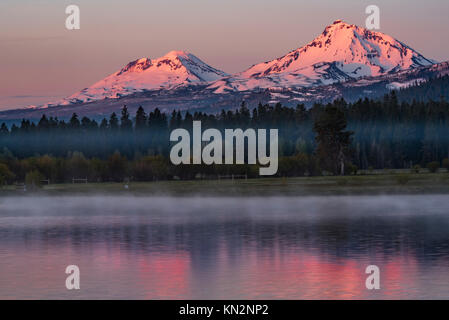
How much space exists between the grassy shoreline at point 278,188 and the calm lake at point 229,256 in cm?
5155

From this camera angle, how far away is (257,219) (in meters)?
70.0

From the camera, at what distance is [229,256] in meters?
42.8

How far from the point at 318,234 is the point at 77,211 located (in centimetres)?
3917

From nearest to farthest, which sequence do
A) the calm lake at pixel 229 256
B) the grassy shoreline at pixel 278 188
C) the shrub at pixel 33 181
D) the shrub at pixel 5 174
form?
the calm lake at pixel 229 256, the grassy shoreline at pixel 278 188, the shrub at pixel 33 181, the shrub at pixel 5 174

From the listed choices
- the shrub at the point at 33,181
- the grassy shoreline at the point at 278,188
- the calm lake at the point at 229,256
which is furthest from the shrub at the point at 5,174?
the calm lake at the point at 229,256

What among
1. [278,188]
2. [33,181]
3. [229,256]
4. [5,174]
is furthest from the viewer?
[5,174]

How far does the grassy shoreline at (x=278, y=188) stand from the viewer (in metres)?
126

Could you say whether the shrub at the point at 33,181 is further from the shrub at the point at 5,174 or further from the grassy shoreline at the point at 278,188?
the shrub at the point at 5,174

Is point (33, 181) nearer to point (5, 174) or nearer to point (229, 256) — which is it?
point (5, 174)

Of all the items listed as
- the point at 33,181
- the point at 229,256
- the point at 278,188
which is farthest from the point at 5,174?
the point at 229,256

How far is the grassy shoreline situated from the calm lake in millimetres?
51550

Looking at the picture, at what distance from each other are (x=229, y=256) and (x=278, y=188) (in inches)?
3549

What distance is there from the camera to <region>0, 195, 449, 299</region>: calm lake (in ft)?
107
